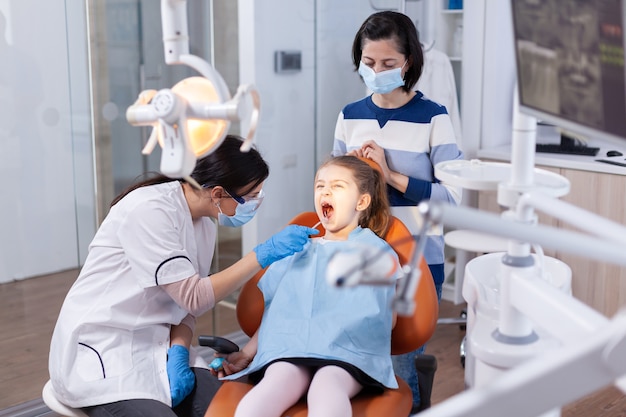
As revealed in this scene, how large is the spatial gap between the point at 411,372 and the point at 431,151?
69cm

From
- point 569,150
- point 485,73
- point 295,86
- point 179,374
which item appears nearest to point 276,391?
point 179,374

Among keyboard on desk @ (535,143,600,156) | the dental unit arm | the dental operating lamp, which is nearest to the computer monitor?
the dental unit arm

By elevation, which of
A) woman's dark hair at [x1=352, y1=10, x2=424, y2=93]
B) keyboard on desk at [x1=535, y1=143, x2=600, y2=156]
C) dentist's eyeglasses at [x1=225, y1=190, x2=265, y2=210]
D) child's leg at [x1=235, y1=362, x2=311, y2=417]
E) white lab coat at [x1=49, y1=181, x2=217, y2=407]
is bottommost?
child's leg at [x1=235, y1=362, x2=311, y2=417]

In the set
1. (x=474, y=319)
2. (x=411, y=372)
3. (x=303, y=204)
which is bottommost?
(x=411, y=372)

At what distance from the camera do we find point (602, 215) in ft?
11.1

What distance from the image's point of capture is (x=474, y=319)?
Result: 1.17 meters

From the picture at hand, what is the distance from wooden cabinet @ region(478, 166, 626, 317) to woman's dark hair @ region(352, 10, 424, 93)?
4.30ft

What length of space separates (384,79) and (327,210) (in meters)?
0.42

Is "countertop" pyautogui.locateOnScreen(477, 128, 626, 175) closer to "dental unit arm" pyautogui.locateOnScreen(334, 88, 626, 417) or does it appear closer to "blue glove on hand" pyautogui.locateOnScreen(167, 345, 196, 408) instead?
"blue glove on hand" pyautogui.locateOnScreen(167, 345, 196, 408)

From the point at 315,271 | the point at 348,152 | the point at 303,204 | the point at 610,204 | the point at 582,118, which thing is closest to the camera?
the point at 582,118

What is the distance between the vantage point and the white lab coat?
188 cm

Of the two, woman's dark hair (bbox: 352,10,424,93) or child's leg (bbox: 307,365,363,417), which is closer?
child's leg (bbox: 307,365,363,417)

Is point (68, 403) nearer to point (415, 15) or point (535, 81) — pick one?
point (535, 81)

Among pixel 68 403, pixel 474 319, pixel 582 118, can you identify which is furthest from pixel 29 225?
pixel 582 118
